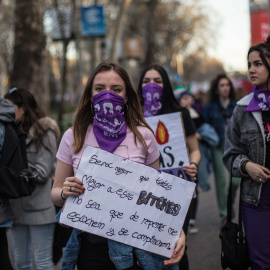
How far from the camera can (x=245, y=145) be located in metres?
Answer: 3.22

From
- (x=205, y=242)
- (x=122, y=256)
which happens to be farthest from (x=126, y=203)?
(x=205, y=242)

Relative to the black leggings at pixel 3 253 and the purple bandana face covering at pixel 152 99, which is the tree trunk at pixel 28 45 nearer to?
the purple bandana face covering at pixel 152 99

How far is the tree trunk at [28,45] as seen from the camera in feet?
27.9

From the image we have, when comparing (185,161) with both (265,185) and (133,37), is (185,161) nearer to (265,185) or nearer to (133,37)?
(265,185)

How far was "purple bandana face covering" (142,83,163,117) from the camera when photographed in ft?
12.4

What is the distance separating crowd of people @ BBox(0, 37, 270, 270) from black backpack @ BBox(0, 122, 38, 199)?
0.07 feet

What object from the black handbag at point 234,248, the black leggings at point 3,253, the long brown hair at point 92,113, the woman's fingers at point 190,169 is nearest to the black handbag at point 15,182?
the black leggings at point 3,253

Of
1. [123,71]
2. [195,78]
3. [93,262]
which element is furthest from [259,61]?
[195,78]

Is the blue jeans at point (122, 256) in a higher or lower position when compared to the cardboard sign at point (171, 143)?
lower

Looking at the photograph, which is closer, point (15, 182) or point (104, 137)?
point (104, 137)

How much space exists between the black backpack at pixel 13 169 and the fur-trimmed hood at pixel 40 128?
44 centimetres

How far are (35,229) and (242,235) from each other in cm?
165

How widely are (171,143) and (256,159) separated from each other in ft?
2.55

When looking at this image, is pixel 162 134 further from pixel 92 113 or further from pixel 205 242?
pixel 205 242
